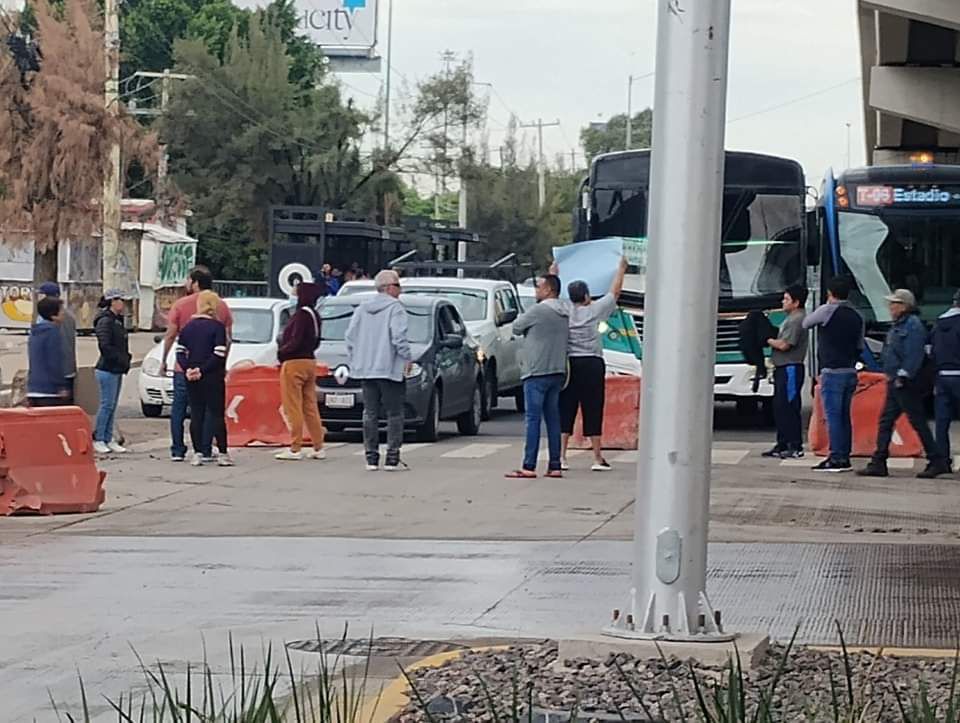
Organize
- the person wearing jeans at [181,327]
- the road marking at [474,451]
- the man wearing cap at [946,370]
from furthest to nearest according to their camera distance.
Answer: the road marking at [474,451] < the person wearing jeans at [181,327] < the man wearing cap at [946,370]

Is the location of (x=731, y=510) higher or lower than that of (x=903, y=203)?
lower

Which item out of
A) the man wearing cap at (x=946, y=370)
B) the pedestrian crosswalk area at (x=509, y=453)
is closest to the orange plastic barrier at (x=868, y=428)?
the pedestrian crosswalk area at (x=509, y=453)

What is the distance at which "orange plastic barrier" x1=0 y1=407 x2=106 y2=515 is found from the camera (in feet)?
45.6

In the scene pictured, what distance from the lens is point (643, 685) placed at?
659cm

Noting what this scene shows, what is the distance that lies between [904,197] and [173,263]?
33.0 m

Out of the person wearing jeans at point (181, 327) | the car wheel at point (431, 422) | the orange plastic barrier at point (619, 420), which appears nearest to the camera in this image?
the person wearing jeans at point (181, 327)

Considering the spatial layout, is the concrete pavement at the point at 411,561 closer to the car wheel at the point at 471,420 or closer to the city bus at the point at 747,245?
the car wheel at the point at 471,420

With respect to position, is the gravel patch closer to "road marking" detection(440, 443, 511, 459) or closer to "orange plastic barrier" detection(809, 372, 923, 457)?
"road marking" detection(440, 443, 511, 459)

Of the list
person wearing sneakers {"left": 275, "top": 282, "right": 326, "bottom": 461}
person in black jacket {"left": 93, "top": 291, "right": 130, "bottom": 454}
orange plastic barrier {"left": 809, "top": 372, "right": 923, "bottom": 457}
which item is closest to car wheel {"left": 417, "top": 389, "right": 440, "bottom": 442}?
person wearing sneakers {"left": 275, "top": 282, "right": 326, "bottom": 461}

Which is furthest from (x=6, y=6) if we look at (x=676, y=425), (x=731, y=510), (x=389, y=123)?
(x=389, y=123)

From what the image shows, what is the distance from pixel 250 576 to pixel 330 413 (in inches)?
371

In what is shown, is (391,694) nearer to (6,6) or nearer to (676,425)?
(676,425)

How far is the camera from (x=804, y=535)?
1255cm

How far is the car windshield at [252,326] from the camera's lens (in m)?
22.7
